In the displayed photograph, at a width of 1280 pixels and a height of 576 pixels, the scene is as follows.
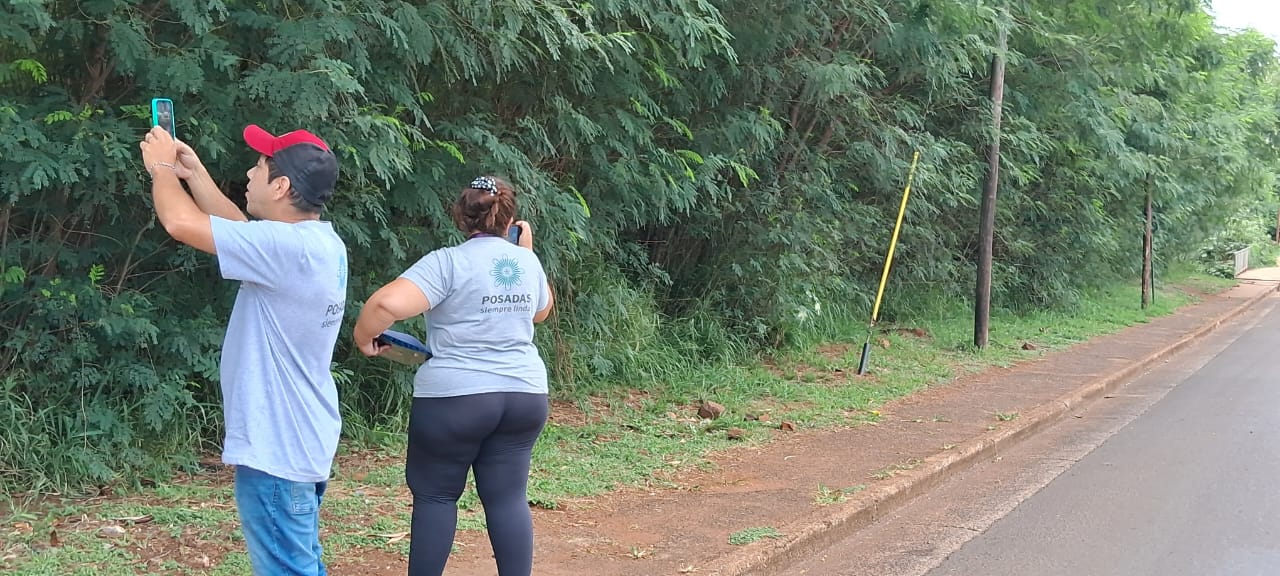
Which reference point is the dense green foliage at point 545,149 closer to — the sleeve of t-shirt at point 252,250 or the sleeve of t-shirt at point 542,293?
the sleeve of t-shirt at point 542,293

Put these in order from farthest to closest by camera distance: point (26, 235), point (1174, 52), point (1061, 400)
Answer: point (1174, 52) < point (1061, 400) < point (26, 235)

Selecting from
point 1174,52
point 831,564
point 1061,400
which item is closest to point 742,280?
point 1061,400

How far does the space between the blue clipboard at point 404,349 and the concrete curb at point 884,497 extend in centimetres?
200

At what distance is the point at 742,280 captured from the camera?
1181 cm

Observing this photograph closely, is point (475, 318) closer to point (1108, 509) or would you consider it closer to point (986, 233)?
point (1108, 509)

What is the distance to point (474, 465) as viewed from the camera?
410 centimetres

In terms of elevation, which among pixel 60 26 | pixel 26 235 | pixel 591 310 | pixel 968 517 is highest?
pixel 60 26

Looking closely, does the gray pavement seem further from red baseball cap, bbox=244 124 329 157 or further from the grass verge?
red baseball cap, bbox=244 124 329 157

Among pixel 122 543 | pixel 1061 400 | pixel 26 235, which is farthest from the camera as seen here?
pixel 1061 400

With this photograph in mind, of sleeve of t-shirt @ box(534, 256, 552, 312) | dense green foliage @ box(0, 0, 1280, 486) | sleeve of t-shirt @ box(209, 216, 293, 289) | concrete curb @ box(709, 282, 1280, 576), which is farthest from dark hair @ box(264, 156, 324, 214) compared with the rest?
concrete curb @ box(709, 282, 1280, 576)

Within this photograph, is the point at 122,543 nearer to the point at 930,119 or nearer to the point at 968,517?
the point at 968,517

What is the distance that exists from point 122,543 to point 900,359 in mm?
9910

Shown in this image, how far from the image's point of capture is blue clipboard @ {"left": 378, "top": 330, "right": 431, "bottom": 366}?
3.83 meters

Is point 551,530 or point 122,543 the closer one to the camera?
point 122,543
